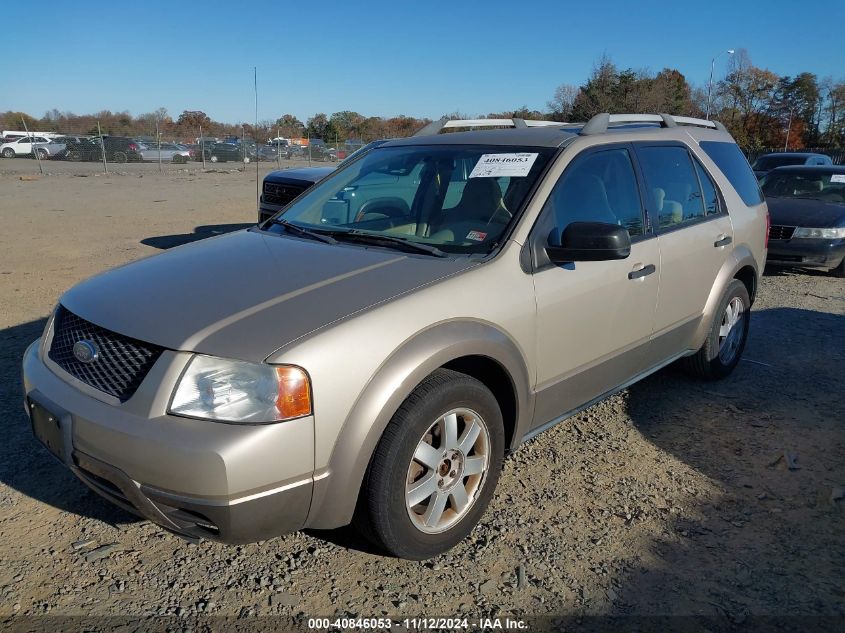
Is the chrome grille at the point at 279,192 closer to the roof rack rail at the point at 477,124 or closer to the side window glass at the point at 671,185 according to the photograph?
the roof rack rail at the point at 477,124

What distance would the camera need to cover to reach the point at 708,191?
453 cm

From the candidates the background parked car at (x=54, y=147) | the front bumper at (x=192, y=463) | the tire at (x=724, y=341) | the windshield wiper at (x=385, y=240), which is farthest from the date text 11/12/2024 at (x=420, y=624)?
the background parked car at (x=54, y=147)

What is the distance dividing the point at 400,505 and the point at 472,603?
0.47 meters

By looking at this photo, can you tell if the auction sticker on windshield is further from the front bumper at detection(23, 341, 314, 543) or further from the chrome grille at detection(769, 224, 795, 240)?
the chrome grille at detection(769, 224, 795, 240)

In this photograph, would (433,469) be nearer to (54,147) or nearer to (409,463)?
(409,463)

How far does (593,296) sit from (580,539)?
1.16 m

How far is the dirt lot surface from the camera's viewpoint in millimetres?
2637

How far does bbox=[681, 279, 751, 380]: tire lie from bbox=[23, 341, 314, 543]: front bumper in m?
3.31

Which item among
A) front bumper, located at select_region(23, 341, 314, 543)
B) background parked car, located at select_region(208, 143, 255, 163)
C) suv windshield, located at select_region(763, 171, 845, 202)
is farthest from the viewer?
background parked car, located at select_region(208, 143, 255, 163)

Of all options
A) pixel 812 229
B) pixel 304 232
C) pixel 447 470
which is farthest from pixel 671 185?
pixel 812 229

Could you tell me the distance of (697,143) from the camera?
15.1 ft

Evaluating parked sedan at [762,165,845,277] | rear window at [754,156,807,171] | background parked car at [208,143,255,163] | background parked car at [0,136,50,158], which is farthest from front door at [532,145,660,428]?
background parked car at [0,136,50,158]

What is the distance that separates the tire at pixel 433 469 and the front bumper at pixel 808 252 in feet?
24.4

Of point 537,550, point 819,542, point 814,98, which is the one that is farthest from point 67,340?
point 814,98
